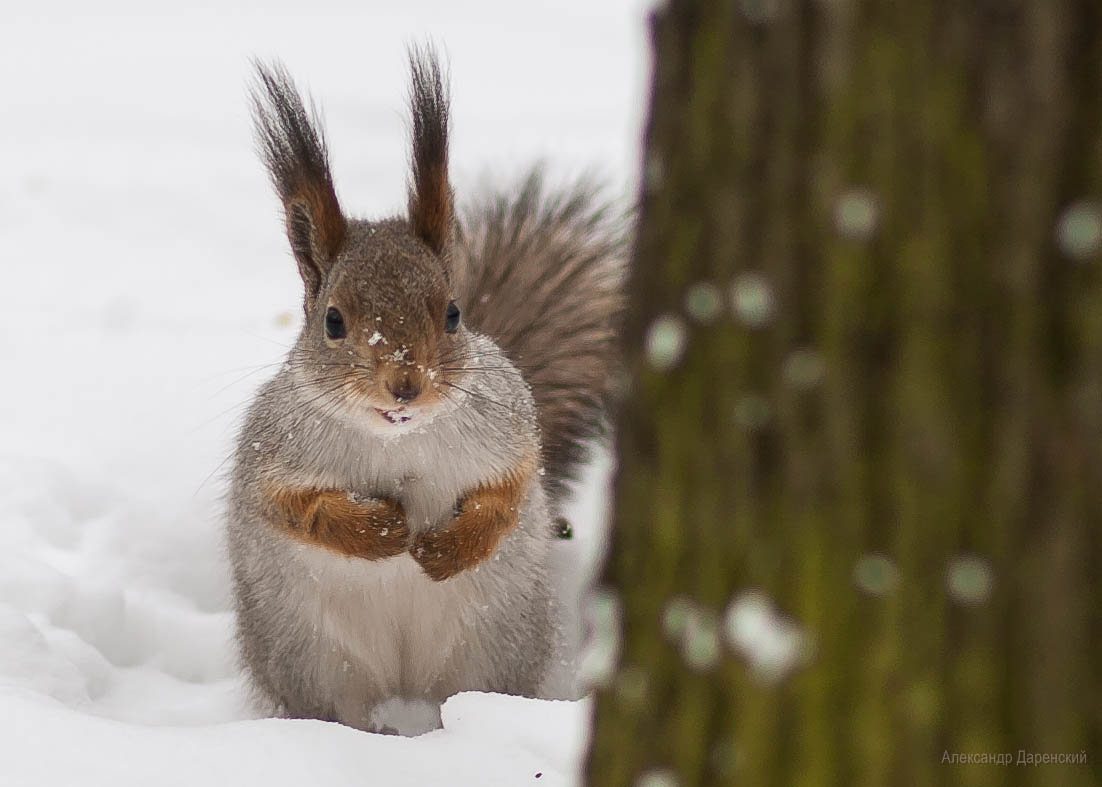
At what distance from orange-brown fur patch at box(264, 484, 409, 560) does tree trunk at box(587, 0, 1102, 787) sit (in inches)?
37.1

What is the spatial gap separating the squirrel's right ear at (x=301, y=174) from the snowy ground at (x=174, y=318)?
63 centimetres

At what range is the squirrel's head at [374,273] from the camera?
153 cm

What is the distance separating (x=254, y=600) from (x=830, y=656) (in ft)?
4.51

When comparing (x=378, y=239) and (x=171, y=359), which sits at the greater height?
(x=378, y=239)

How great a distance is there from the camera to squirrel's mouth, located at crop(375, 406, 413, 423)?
4.95 feet

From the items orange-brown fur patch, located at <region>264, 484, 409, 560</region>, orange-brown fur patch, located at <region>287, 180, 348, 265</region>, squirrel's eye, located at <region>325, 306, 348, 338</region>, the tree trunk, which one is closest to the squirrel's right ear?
orange-brown fur patch, located at <region>287, 180, 348, 265</region>

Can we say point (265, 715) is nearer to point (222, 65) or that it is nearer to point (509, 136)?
point (509, 136)

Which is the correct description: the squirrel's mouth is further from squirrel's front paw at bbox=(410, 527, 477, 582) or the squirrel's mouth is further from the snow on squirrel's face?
squirrel's front paw at bbox=(410, 527, 477, 582)

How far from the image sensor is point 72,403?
2.54m

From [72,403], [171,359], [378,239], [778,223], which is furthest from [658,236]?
[171,359]

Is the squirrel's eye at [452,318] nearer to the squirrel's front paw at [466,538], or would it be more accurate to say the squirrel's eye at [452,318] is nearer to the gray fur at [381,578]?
the gray fur at [381,578]

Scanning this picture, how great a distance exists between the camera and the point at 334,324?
161cm

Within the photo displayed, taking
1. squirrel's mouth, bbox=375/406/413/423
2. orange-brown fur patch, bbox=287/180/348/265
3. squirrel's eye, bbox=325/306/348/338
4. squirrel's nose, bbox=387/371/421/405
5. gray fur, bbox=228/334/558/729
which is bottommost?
gray fur, bbox=228/334/558/729

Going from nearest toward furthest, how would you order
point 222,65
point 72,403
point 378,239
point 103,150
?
1. point 378,239
2. point 72,403
3. point 103,150
4. point 222,65
